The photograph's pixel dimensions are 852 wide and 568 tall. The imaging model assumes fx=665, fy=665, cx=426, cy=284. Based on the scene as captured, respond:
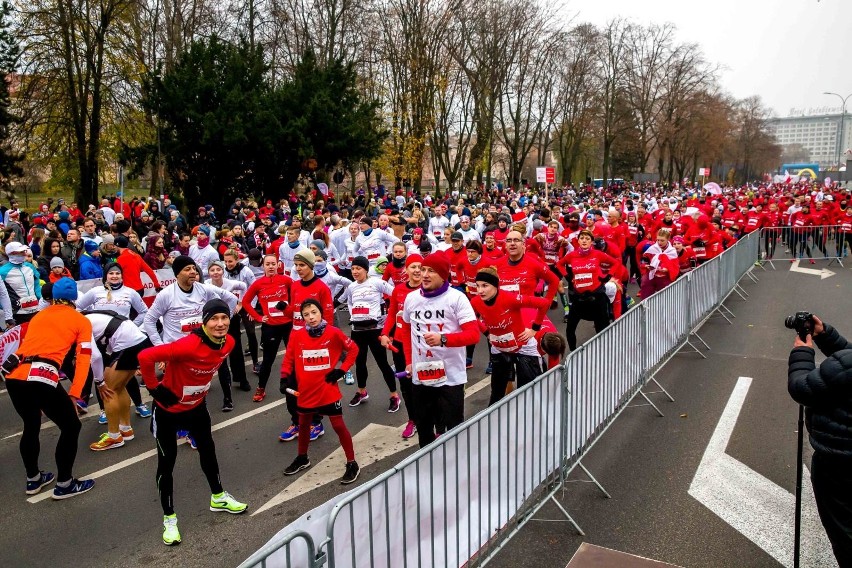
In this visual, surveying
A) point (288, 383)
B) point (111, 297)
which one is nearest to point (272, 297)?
point (111, 297)

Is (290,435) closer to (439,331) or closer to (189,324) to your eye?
(189,324)

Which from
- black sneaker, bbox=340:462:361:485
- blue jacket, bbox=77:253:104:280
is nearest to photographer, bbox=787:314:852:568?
black sneaker, bbox=340:462:361:485

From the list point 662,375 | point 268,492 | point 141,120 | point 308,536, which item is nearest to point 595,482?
point 268,492

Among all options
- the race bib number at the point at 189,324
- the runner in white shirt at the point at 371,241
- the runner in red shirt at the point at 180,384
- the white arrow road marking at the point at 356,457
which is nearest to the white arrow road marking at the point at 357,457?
the white arrow road marking at the point at 356,457

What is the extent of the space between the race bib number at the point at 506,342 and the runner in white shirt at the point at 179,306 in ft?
10.1

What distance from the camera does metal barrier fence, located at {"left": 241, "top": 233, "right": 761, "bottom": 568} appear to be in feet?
10.00

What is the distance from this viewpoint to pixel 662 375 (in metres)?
8.91

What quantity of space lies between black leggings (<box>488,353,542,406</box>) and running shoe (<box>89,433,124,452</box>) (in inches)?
152

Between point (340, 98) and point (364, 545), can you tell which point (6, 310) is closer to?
point (364, 545)

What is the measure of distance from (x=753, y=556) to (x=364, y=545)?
302cm

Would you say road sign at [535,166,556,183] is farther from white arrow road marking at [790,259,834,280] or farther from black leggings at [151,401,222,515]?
black leggings at [151,401,222,515]

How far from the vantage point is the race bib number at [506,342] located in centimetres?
619

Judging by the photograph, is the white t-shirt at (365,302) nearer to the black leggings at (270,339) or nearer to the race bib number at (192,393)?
the black leggings at (270,339)

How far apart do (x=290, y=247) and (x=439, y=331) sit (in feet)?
21.0
